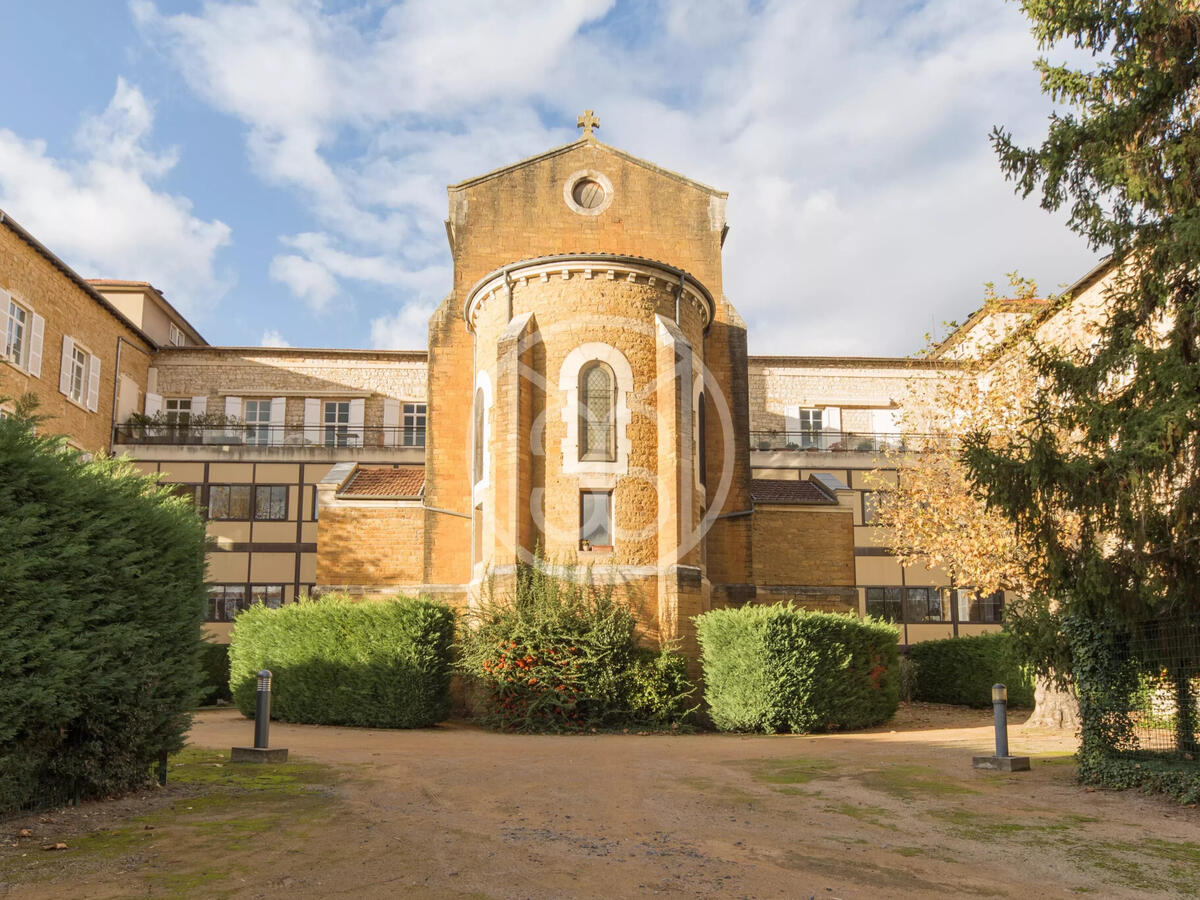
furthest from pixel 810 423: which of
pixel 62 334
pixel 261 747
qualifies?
pixel 261 747

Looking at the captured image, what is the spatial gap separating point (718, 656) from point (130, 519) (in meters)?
10.8

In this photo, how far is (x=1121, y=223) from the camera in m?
9.89

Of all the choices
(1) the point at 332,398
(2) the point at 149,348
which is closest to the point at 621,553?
(1) the point at 332,398

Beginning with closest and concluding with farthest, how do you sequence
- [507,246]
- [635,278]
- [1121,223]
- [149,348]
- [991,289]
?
[1121,223]
[635,278]
[991,289]
[507,246]
[149,348]

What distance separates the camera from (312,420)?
37.5 m

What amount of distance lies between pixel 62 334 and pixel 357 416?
1086cm

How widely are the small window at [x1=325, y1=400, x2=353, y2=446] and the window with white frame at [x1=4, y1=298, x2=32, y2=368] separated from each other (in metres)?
11.1

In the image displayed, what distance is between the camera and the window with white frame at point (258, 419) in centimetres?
3619

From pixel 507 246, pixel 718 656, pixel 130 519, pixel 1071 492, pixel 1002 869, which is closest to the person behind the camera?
pixel 1002 869

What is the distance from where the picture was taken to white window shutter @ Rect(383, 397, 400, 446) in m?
37.5

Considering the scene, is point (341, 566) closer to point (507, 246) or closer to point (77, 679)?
point (507, 246)

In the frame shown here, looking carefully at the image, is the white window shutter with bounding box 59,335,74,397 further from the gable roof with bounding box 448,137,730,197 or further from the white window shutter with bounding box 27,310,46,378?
the gable roof with bounding box 448,137,730,197

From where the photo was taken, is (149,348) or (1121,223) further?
(149,348)

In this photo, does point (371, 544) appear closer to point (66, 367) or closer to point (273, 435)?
point (66, 367)
